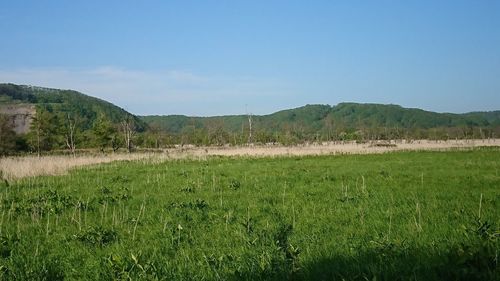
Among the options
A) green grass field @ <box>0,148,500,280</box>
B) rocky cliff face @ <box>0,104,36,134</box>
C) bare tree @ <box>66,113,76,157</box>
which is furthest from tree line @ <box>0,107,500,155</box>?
rocky cliff face @ <box>0,104,36,134</box>

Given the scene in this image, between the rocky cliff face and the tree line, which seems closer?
the tree line

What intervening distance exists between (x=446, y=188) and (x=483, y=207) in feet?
11.2

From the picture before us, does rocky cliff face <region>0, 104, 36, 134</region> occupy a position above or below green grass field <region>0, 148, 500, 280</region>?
above

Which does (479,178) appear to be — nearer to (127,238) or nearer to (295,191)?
(295,191)

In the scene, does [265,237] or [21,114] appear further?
[21,114]

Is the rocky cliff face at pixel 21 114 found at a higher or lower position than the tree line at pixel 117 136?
higher

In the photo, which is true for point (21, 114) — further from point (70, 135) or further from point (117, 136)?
point (117, 136)

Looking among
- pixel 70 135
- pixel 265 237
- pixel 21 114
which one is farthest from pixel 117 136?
pixel 21 114

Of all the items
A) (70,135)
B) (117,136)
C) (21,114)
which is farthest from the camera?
(21,114)

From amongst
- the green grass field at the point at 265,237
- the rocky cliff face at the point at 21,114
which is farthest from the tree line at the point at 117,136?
the rocky cliff face at the point at 21,114

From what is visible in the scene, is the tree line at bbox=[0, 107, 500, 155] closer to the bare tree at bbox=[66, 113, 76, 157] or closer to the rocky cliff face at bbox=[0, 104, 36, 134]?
the bare tree at bbox=[66, 113, 76, 157]

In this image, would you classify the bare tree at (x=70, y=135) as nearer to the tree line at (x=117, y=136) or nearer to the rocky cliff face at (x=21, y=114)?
the tree line at (x=117, y=136)

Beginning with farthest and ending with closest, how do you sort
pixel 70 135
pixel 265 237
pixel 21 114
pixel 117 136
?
pixel 21 114 → pixel 117 136 → pixel 70 135 → pixel 265 237

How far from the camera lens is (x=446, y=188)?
1139cm
